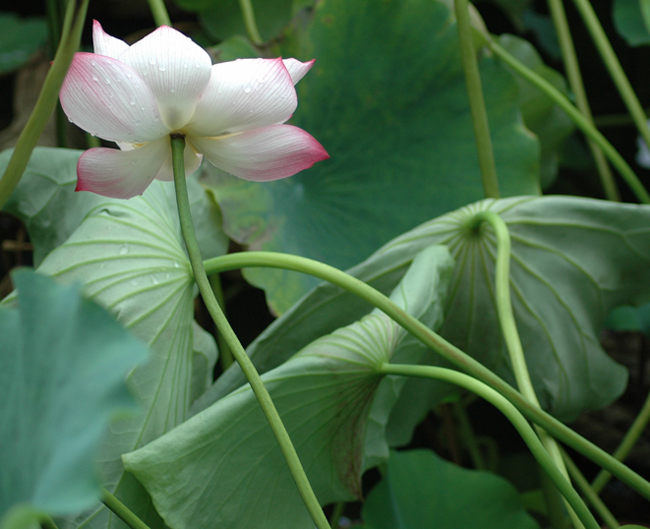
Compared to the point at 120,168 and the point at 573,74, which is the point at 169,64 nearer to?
the point at 120,168

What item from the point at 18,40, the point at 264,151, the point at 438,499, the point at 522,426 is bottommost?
the point at 438,499

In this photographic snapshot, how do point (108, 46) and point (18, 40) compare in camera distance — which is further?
point (18, 40)

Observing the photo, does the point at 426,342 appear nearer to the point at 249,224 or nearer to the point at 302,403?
the point at 302,403

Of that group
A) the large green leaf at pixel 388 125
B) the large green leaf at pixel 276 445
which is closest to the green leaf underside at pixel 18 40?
the large green leaf at pixel 388 125

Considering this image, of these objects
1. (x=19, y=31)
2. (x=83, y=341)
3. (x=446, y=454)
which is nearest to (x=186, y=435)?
(x=83, y=341)

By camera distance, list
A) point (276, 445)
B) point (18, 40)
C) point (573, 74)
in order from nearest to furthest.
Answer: point (276, 445) < point (573, 74) < point (18, 40)

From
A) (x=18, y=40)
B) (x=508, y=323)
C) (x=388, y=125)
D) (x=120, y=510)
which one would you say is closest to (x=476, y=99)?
(x=388, y=125)
